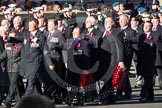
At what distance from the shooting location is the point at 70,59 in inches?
412

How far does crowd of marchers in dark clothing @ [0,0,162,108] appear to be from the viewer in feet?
33.2

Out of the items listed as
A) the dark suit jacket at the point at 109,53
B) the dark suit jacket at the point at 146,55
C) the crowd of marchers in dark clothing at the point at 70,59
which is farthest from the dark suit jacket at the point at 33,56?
the dark suit jacket at the point at 146,55

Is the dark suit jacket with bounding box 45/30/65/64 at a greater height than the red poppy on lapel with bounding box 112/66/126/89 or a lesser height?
greater

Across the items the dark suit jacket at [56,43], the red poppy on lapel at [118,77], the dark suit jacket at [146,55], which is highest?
the dark suit jacket at [56,43]

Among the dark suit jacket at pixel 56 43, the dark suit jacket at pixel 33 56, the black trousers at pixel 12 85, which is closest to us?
the dark suit jacket at pixel 33 56

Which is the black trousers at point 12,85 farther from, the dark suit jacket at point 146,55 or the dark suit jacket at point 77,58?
the dark suit jacket at point 146,55

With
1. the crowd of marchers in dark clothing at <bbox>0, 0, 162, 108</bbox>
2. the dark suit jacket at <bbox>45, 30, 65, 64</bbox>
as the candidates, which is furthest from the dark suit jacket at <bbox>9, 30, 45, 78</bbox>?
the dark suit jacket at <bbox>45, 30, 65, 64</bbox>

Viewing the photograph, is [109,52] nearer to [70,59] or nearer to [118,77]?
[118,77]

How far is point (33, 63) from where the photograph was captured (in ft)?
32.7

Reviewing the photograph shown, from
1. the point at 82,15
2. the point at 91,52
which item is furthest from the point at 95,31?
the point at 82,15

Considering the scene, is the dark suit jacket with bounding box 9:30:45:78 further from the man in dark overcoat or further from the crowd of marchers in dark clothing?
the man in dark overcoat

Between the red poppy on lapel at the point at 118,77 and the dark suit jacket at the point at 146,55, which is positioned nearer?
the red poppy on lapel at the point at 118,77

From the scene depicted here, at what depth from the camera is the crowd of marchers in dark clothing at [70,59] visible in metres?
10.1

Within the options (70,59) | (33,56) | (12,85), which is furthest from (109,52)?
(12,85)
